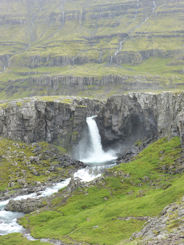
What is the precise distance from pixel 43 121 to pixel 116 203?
111 metres

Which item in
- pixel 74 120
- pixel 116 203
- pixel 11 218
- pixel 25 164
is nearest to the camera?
pixel 116 203

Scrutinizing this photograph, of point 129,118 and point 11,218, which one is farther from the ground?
point 129,118

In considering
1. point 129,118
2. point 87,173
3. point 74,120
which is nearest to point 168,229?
point 87,173

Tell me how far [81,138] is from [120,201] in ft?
356

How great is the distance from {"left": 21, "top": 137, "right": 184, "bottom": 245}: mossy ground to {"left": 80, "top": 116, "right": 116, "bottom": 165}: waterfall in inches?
2267

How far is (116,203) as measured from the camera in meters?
78.8

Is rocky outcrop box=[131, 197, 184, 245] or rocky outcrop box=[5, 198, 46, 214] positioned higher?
rocky outcrop box=[131, 197, 184, 245]

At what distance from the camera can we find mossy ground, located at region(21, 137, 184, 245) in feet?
206

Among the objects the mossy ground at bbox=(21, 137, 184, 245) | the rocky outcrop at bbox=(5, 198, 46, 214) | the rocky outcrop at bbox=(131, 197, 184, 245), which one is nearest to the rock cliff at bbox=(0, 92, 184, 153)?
the mossy ground at bbox=(21, 137, 184, 245)

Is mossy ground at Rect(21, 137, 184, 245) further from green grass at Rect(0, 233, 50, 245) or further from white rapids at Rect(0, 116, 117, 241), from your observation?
white rapids at Rect(0, 116, 117, 241)

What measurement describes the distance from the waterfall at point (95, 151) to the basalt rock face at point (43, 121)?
6123mm

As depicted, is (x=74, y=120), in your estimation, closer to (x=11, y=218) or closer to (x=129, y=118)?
(x=129, y=118)

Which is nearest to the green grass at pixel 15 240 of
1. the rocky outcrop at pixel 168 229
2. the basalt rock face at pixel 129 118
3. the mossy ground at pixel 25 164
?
the rocky outcrop at pixel 168 229

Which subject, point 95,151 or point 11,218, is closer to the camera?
point 11,218
